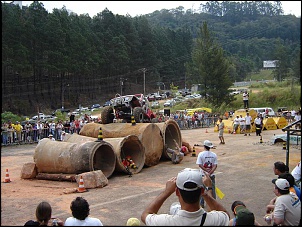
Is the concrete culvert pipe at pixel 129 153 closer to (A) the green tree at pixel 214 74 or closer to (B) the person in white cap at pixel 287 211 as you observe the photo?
(B) the person in white cap at pixel 287 211

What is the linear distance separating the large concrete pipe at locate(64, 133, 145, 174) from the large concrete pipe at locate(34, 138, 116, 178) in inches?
9.4

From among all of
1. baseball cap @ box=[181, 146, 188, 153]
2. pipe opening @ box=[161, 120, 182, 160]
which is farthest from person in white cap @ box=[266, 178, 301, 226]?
baseball cap @ box=[181, 146, 188, 153]

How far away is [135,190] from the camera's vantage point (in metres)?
11.1

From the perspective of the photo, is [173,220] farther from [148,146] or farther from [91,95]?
[91,95]

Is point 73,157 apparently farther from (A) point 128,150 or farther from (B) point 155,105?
(B) point 155,105

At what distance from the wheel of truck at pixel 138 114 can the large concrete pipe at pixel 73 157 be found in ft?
10.7

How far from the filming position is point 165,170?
46.3 feet

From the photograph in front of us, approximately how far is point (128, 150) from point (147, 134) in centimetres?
103

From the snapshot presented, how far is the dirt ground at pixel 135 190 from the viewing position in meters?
8.93

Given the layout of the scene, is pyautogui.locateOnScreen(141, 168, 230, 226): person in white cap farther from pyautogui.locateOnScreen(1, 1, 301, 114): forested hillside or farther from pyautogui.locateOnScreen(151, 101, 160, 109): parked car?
pyautogui.locateOnScreen(151, 101, 160, 109): parked car

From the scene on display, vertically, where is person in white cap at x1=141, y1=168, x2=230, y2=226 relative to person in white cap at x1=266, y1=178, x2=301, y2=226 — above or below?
above

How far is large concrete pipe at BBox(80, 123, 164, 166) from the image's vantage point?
14.8m

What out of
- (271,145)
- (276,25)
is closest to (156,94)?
(271,145)

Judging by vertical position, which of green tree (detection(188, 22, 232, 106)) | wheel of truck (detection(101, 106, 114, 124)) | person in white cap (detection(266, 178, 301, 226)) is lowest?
person in white cap (detection(266, 178, 301, 226))
